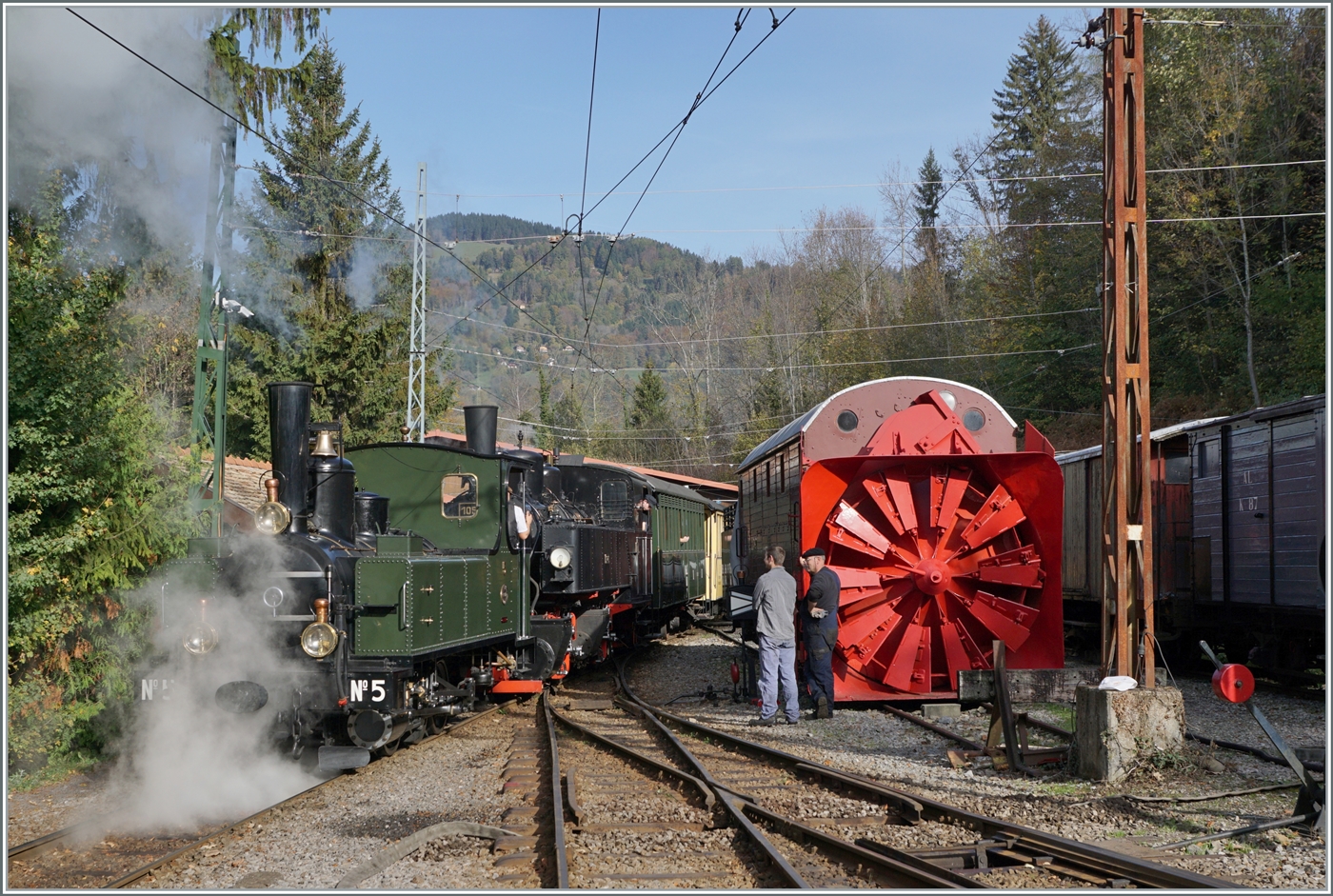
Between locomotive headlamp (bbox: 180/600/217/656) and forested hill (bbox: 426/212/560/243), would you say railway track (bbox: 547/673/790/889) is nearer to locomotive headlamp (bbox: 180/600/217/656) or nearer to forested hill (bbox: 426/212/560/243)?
locomotive headlamp (bbox: 180/600/217/656)

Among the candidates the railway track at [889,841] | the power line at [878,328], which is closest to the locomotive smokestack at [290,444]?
the railway track at [889,841]

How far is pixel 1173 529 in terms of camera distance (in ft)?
47.2

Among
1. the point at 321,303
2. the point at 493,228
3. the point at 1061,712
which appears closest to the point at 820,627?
the point at 1061,712

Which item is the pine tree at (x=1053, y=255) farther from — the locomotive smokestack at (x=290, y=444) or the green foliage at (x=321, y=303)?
the locomotive smokestack at (x=290, y=444)

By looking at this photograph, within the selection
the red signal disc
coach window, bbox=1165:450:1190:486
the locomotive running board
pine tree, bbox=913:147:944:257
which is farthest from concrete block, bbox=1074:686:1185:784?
pine tree, bbox=913:147:944:257

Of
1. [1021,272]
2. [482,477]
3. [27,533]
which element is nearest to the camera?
[27,533]

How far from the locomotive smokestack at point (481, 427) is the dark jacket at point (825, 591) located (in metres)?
3.80

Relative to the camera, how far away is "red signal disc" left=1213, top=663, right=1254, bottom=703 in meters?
5.96

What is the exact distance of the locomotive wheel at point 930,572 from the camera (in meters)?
10.1

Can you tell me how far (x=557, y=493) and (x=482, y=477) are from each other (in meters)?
3.35

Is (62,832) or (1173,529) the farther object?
(1173,529)

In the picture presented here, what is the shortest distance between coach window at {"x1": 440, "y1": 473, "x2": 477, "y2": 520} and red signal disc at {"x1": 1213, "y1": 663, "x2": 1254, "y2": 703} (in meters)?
6.49

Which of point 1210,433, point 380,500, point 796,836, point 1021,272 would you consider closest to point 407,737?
point 380,500

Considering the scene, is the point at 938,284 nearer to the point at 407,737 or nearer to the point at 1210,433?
the point at 1210,433
